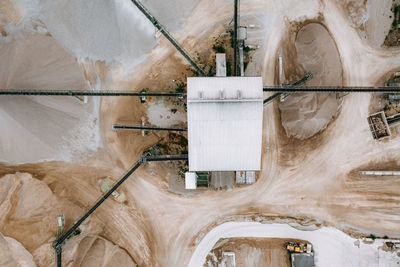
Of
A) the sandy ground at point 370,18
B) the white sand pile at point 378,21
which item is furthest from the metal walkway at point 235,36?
the white sand pile at point 378,21

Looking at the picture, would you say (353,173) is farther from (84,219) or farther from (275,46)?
(84,219)

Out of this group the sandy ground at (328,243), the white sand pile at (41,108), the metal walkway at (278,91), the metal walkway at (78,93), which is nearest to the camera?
the metal walkway at (78,93)

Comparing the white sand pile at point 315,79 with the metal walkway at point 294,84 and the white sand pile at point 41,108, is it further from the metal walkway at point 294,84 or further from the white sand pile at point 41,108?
the white sand pile at point 41,108

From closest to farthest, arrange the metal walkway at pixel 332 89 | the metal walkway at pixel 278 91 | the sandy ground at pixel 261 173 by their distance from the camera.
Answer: the metal walkway at pixel 278 91
the metal walkway at pixel 332 89
the sandy ground at pixel 261 173

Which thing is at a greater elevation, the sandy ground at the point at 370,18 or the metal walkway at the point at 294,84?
the sandy ground at the point at 370,18

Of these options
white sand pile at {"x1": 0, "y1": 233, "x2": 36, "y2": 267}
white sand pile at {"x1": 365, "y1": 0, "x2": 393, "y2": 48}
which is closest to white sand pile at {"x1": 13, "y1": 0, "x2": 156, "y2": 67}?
white sand pile at {"x1": 0, "y1": 233, "x2": 36, "y2": 267}

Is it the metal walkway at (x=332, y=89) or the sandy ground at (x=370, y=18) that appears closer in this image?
the metal walkway at (x=332, y=89)
